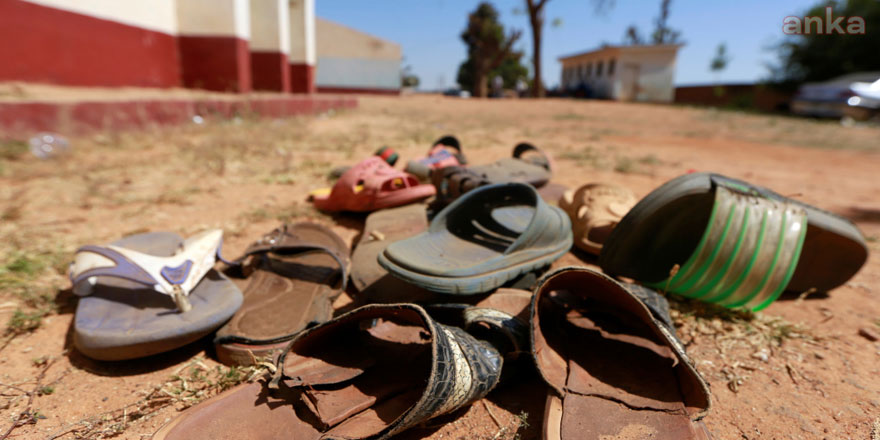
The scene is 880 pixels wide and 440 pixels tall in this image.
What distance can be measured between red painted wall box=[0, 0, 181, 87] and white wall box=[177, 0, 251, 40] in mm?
585

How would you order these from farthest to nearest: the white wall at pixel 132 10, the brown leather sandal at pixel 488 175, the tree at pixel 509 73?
the tree at pixel 509 73 < the white wall at pixel 132 10 < the brown leather sandal at pixel 488 175

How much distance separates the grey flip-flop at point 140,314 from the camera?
4.16ft

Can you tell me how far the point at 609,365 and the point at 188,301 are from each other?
131 cm

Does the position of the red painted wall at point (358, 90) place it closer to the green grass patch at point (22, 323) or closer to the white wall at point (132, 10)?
the white wall at point (132, 10)

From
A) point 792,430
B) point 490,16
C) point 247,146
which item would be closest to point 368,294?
point 792,430

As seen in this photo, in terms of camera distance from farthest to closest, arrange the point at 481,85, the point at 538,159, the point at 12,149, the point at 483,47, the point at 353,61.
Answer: the point at 483,47 → the point at 481,85 → the point at 353,61 → the point at 12,149 → the point at 538,159

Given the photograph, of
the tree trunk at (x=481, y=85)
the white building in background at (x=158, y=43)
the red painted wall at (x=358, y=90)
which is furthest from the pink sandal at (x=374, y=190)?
the tree trunk at (x=481, y=85)

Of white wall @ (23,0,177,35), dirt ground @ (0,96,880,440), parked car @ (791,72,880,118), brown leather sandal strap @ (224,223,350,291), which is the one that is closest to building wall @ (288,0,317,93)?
white wall @ (23,0,177,35)

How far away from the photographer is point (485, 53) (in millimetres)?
25000

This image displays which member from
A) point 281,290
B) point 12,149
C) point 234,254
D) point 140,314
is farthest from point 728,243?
point 12,149

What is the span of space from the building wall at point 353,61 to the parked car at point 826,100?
15816 millimetres

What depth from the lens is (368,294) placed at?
5.29 ft

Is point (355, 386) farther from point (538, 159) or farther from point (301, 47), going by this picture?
point (301, 47)

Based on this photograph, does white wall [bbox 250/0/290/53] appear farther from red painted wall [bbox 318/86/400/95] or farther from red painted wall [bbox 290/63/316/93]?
red painted wall [bbox 318/86/400/95]
